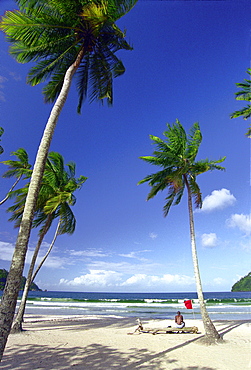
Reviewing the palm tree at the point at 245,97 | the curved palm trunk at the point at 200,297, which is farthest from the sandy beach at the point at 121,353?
the palm tree at the point at 245,97

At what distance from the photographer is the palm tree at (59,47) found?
5719 mm

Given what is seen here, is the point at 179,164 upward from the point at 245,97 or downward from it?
downward

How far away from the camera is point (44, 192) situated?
45.1 feet

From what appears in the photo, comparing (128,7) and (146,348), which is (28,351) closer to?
(146,348)

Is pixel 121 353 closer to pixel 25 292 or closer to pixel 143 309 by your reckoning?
pixel 25 292

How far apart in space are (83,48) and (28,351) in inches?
407

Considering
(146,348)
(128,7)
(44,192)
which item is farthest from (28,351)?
(128,7)

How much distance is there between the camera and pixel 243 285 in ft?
359

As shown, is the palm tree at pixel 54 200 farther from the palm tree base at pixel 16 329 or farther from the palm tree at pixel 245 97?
the palm tree at pixel 245 97

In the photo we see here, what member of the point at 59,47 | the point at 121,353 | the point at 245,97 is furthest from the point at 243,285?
the point at 59,47

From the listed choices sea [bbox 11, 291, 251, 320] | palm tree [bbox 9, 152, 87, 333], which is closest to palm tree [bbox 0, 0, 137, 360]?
palm tree [bbox 9, 152, 87, 333]

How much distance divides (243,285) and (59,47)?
411ft

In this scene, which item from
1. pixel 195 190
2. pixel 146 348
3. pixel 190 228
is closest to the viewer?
pixel 146 348

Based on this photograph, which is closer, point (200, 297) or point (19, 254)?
point (19, 254)
